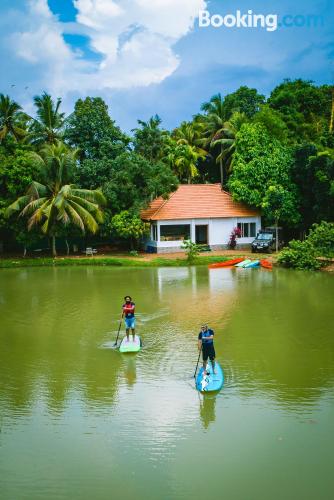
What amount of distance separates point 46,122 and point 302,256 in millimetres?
19992

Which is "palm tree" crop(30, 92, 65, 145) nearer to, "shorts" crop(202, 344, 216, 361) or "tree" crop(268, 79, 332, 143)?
"tree" crop(268, 79, 332, 143)

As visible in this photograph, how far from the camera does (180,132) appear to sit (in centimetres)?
4472

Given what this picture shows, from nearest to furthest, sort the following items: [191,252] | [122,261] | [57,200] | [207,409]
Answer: [207,409]
[191,252]
[57,200]
[122,261]

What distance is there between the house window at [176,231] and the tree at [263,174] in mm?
4357

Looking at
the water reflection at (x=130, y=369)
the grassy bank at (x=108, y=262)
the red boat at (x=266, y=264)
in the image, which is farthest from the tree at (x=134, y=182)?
the water reflection at (x=130, y=369)

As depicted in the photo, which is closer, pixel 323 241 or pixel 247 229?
pixel 323 241

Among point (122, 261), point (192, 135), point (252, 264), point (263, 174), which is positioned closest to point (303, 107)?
point (192, 135)

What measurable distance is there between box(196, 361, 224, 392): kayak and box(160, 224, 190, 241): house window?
25.2 meters

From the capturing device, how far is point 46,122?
36094mm

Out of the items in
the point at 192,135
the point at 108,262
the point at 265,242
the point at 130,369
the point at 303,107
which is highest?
the point at 303,107

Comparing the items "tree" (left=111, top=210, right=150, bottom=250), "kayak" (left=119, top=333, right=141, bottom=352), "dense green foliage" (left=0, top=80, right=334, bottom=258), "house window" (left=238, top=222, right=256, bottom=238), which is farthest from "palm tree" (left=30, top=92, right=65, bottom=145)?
"kayak" (left=119, top=333, right=141, bottom=352)

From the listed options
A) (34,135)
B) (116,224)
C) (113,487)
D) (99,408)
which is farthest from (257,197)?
(113,487)

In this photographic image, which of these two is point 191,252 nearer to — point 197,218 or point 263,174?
point 197,218

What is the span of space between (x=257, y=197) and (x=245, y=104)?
515 inches
